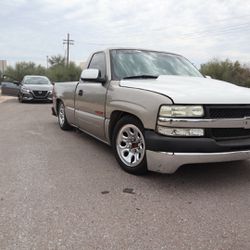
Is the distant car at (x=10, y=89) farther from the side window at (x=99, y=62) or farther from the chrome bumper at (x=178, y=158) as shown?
the chrome bumper at (x=178, y=158)

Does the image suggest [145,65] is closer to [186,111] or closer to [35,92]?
[186,111]

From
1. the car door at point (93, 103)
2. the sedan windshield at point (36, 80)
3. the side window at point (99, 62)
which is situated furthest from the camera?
the sedan windshield at point (36, 80)

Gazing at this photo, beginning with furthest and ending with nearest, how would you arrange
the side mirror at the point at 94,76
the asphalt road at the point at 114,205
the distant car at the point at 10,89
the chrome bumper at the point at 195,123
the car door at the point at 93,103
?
the distant car at the point at 10,89
the car door at the point at 93,103
the side mirror at the point at 94,76
the chrome bumper at the point at 195,123
the asphalt road at the point at 114,205

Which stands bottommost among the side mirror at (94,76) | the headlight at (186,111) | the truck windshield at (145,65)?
the headlight at (186,111)

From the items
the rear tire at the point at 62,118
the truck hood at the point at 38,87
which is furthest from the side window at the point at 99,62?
the truck hood at the point at 38,87

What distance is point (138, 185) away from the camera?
4.22m

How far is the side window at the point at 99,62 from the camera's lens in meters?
5.59

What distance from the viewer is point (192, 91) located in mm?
4043

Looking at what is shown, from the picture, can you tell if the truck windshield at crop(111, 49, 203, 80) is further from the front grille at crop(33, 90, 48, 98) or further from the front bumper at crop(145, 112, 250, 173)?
the front grille at crop(33, 90, 48, 98)

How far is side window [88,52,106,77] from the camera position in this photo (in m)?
5.59

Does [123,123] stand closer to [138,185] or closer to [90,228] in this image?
[138,185]

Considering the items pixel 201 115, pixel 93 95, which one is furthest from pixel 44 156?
pixel 201 115

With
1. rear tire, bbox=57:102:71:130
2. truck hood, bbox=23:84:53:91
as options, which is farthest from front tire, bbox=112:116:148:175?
truck hood, bbox=23:84:53:91

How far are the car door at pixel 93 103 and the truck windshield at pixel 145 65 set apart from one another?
25cm
